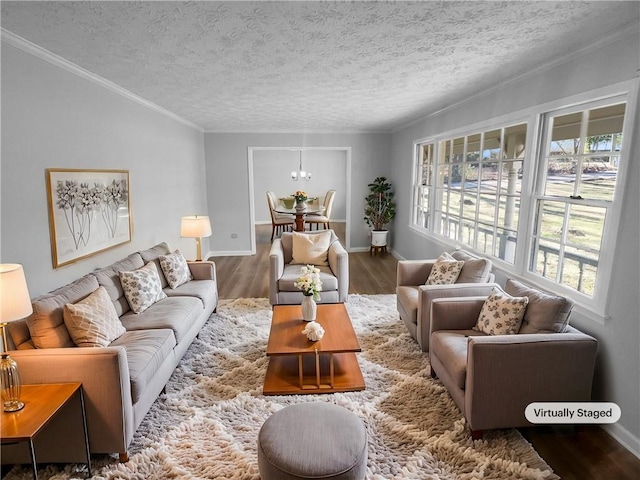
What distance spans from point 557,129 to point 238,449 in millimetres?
3290

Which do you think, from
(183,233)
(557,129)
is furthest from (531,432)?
(183,233)

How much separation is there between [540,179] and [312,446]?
2.78 meters

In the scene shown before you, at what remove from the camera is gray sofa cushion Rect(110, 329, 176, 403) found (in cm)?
229

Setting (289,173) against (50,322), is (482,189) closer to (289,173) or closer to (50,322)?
(50,322)

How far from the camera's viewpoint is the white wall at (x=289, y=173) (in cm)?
1145

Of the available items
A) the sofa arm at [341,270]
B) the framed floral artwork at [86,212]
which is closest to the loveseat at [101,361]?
the framed floral artwork at [86,212]

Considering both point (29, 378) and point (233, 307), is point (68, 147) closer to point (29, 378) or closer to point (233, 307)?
point (29, 378)

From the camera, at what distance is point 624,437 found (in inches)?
89.5

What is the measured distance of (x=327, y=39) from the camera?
2.37m

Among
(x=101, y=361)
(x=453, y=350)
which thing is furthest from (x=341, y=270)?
(x=101, y=361)

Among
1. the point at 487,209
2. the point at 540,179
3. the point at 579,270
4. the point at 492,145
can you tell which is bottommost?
the point at 579,270

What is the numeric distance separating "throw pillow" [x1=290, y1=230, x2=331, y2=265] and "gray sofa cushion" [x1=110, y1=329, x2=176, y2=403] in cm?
219

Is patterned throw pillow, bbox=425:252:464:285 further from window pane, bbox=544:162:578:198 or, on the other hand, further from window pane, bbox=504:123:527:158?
window pane, bbox=504:123:527:158

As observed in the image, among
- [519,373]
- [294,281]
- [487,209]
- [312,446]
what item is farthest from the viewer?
[294,281]
